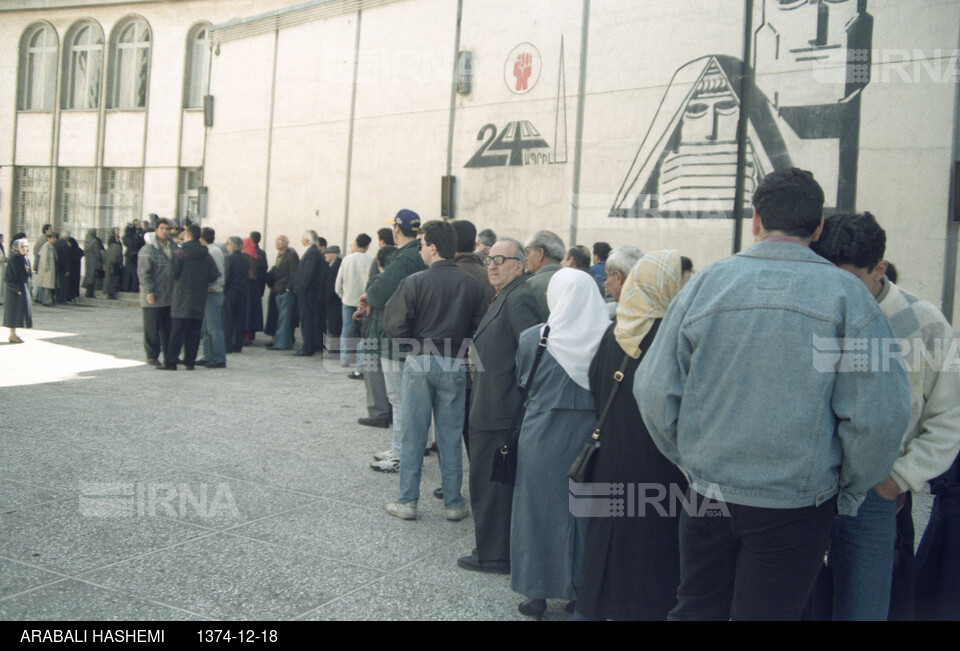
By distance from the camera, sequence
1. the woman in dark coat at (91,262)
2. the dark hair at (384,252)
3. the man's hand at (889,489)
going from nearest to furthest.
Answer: the man's hand at (889,489) → the dark hair at (384,252) → the woman in dark coat at (91,262)

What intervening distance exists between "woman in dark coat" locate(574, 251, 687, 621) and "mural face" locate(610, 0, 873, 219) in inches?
274

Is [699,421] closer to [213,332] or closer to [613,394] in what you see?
[613,394]

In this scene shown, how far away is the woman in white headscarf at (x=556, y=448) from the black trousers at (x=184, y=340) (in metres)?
7.87

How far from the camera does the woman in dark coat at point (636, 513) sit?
3592mm

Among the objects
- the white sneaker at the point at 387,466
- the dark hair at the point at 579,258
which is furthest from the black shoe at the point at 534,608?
the dark hair at the point at 579,258

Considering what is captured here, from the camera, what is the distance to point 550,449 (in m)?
4.13

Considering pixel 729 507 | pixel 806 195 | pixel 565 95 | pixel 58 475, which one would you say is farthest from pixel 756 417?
pixel 565 95

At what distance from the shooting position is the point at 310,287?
13523mm

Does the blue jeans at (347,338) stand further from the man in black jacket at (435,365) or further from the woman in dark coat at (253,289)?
the man in black jacket at (435,365)

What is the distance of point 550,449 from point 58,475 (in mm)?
3773

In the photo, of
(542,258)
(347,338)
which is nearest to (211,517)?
(542,258)

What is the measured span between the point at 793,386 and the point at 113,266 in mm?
21564

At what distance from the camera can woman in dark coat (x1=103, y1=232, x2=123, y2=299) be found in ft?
70.2

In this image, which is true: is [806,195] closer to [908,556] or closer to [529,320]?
[908,556]
